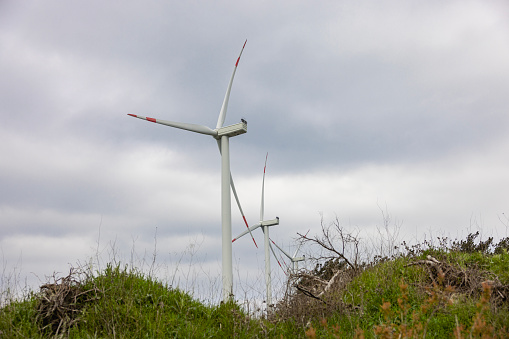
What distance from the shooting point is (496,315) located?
25.3ft

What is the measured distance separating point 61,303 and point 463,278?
8461mm

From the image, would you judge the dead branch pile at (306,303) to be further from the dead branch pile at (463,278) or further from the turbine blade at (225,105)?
the turbine blade at (225,105)

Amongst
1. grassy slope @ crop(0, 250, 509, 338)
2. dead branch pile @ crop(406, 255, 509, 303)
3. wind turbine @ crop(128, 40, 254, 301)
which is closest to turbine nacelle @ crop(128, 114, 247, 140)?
wind turbine @ crop(128, 40, 254, 301)

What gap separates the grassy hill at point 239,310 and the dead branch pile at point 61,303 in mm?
17

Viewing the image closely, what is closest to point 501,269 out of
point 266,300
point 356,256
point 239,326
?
point 356,256

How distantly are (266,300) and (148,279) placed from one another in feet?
8.73

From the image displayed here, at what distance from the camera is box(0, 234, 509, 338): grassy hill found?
761 centimetres

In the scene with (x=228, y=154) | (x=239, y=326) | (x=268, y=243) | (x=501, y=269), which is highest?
(x=228, y=154)

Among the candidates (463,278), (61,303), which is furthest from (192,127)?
(463,278)

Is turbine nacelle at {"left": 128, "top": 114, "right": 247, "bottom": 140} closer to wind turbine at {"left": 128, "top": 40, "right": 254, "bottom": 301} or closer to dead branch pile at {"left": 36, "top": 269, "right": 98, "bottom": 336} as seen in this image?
wind turbine at {"left": 128, "top": 40, "right": 254, "bottom": 301}

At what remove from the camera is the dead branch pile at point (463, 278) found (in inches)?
375

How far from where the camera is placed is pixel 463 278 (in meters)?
10.4

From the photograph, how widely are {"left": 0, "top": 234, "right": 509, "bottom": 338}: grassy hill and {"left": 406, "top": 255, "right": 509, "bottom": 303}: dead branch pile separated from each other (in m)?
0.02

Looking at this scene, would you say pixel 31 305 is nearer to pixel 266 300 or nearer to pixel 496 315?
pixel 266 300
